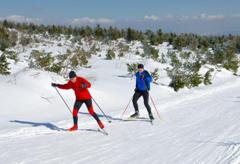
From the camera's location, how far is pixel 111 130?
1048cm

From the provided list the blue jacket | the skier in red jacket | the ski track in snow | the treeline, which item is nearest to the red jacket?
the skier in red jacket

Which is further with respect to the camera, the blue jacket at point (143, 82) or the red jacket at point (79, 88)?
the blue jacket at point (143, 82)

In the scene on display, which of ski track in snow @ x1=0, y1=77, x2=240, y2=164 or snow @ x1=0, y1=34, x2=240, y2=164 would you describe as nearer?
ski track in snow @ x1=0, y1=77, x2=240, y2=164

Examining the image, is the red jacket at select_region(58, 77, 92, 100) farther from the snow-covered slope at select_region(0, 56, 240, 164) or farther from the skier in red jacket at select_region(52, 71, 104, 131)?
the snow-covered slope at select_region(0, 56, 240, 164)

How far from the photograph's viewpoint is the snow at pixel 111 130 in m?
7.62

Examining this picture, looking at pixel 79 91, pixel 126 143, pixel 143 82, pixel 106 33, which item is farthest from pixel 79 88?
pixel 106 33

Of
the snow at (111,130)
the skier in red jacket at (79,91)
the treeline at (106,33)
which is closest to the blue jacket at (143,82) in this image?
the snow at (111,130)

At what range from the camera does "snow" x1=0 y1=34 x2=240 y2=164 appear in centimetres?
762

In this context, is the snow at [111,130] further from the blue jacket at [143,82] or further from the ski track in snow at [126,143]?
the blue jacket at [143,82]

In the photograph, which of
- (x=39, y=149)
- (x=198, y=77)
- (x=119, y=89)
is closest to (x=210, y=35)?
(x=198, y=77)

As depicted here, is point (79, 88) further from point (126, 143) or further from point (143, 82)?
point (143, 82)

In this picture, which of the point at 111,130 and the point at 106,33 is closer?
the point at 111,130

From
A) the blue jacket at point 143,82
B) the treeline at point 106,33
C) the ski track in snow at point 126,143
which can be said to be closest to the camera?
the ski track in snow at point 126,143

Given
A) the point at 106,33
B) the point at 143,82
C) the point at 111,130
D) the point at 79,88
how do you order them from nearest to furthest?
1. the point at 79,88
2. the point at 111,130
3. the point at 143,82
4. the point at 106,33
